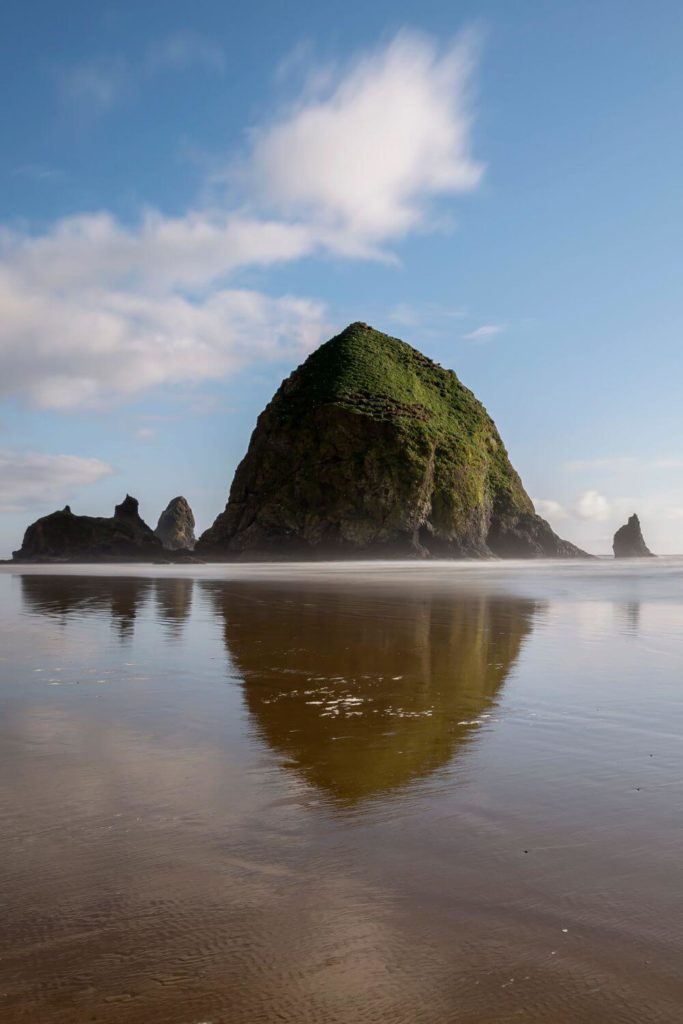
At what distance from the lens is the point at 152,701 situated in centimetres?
683

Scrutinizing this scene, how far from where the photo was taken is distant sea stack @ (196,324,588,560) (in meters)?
77.1

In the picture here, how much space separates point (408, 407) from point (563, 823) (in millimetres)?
84544

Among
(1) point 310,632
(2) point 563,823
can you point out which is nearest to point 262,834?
(2) point 563,823

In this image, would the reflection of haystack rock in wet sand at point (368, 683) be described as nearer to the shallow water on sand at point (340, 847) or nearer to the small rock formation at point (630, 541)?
the shallow water on sand at point (340, 847)

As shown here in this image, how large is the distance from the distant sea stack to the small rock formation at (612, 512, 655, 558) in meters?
41.8

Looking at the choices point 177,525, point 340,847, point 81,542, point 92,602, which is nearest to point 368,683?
point 340,847

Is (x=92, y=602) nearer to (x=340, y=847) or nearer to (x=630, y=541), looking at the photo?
(x=340, y=847)

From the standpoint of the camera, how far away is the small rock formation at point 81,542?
8238 centimetres

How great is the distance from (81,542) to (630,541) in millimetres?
100901

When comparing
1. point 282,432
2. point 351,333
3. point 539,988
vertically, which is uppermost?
point 351,333

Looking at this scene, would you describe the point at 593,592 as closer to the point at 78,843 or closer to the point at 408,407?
the point at 78,843

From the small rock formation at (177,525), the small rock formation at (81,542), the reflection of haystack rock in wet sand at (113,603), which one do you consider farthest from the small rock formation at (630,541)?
the reflection of haystack rock in wet sand at (113,603)

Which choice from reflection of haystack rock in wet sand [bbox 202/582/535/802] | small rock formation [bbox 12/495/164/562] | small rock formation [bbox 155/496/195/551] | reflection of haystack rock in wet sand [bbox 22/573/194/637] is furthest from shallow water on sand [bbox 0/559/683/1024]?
small rock formation [bbox 155/496/195/551]

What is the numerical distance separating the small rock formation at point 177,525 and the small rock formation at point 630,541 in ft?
274
